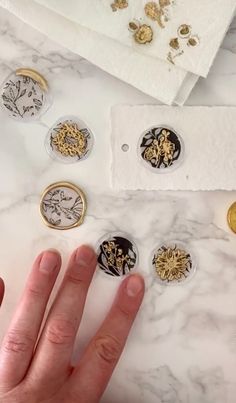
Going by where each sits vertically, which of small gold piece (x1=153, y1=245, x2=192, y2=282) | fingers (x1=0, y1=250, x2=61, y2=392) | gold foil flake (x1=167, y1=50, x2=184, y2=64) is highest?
gold foil flake (x1=167, y1=50, x2=184, y2=64)

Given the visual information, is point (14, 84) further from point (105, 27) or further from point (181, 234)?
point (181, 234)

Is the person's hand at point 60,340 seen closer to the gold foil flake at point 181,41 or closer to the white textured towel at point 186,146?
the white textured towel at point 186,146

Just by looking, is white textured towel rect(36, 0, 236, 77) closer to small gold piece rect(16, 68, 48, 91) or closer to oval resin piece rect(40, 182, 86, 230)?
small gold piece rect(16, 68, 48, 91)

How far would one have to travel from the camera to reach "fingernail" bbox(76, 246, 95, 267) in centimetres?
76

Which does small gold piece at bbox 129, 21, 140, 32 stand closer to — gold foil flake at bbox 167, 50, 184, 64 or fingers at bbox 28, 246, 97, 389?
gold foil flake at bbox 167, 50, 184, 64

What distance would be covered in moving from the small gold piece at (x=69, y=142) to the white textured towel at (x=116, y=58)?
0.09 metres

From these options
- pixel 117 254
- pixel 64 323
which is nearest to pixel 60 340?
pixel 64 323

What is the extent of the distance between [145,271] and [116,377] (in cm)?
15

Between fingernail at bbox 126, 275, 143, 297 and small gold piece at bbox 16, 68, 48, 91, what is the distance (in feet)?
0.92

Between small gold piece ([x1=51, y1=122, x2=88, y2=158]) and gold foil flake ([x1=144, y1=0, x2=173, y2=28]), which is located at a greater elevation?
gold foil flake ([x1=144, y1=0, x2=173, y2=28])

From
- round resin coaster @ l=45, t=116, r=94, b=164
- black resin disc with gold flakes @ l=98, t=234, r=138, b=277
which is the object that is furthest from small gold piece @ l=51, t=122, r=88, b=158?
black resin disc with gold flakes @ l=98, t=234, r=138, b=277

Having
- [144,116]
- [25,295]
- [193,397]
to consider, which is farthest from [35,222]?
[193,397]

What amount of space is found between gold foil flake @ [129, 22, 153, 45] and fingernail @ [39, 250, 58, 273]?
30cm

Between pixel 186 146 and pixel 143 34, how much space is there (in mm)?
154
